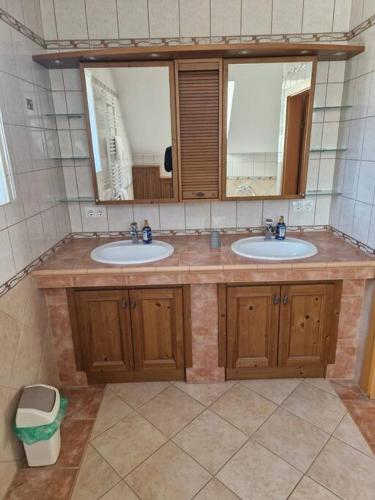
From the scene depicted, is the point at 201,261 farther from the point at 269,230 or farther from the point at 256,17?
the point at 256,17

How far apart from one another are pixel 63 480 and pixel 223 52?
236cm

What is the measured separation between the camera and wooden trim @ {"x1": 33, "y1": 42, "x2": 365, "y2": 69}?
5.90 feet

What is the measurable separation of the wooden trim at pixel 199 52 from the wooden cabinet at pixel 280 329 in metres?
1.34

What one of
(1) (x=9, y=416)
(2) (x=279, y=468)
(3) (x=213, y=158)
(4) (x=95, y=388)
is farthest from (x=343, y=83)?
(1) (x=9, y=416)

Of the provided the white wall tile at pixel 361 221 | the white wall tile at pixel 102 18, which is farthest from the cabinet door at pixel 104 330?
the white wall tile at pixel 102 18

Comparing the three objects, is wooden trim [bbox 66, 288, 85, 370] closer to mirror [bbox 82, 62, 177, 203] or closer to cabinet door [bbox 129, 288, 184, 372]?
cabinet door [bbox 129, 288, 184, 372]

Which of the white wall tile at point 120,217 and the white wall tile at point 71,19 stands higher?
the white wall tile at point 71,19

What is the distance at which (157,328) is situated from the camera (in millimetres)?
1934

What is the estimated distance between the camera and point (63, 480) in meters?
1.48

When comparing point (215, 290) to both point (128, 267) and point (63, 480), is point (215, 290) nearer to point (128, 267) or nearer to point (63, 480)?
point (128, 267)

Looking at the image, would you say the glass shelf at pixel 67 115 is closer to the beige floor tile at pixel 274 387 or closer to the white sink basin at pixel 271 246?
the white sink basin at pixel 271 246

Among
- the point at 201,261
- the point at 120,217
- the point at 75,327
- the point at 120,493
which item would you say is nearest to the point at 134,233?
the point at 120,217

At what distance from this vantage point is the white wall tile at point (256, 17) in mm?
1957

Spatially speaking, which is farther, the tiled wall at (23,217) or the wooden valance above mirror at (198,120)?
the wooden valance above mirror at (198,120)
